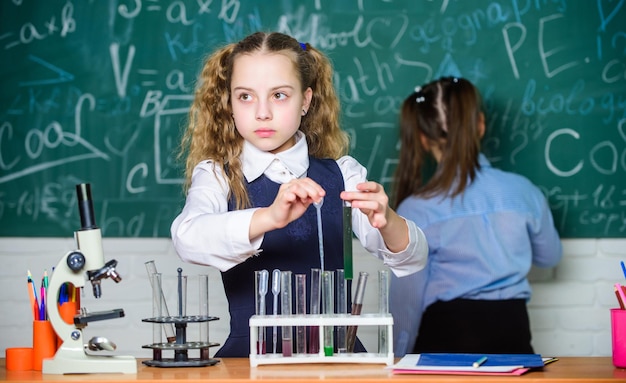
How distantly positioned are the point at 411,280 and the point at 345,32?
0.95 meters

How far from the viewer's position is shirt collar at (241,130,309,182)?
2051 millimetres

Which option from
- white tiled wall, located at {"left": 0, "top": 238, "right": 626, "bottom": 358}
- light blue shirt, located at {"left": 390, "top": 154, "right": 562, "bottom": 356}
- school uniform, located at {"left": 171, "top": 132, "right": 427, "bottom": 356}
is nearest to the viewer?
school uniform, located at {"left": 171, "top": 132, "right": 427, "bottom": 356}

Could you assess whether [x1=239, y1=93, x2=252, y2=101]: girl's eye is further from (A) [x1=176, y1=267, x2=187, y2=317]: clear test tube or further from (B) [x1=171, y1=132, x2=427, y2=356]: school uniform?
(A) [x1=176, y1=267, x2=187, y2=317]: clear test tube

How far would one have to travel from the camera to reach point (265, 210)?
1.70m

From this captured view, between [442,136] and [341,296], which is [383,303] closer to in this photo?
[341,296]

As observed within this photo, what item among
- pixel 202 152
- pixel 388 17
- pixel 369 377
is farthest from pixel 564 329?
pixel 369 377

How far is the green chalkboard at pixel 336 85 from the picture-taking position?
3.30 m

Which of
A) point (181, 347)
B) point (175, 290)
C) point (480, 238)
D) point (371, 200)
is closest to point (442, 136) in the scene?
point (480, 238)

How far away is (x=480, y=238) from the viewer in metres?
2.96

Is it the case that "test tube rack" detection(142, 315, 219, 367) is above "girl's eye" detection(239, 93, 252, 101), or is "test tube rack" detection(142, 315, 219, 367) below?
below

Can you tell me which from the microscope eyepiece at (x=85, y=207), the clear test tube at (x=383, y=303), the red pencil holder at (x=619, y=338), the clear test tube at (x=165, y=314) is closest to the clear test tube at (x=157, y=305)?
the clear test tube at (x=165, y=314)

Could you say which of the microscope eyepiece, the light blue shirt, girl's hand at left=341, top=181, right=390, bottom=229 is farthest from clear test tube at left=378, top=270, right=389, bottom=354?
the light blue shirt

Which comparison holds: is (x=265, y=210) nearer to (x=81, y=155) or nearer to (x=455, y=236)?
(x=455, y=236)

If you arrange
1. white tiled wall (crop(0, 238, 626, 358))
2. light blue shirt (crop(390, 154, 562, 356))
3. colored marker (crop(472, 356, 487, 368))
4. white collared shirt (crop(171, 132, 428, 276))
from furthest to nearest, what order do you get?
white tiled wall (crop(0, 238, 626, 358)), light blue shirt (crop(390, 154, 562, 356)), white collared shirt (crop(171, 132, 428, 276)), colored marker (crop(472, 356, 487, 368))
